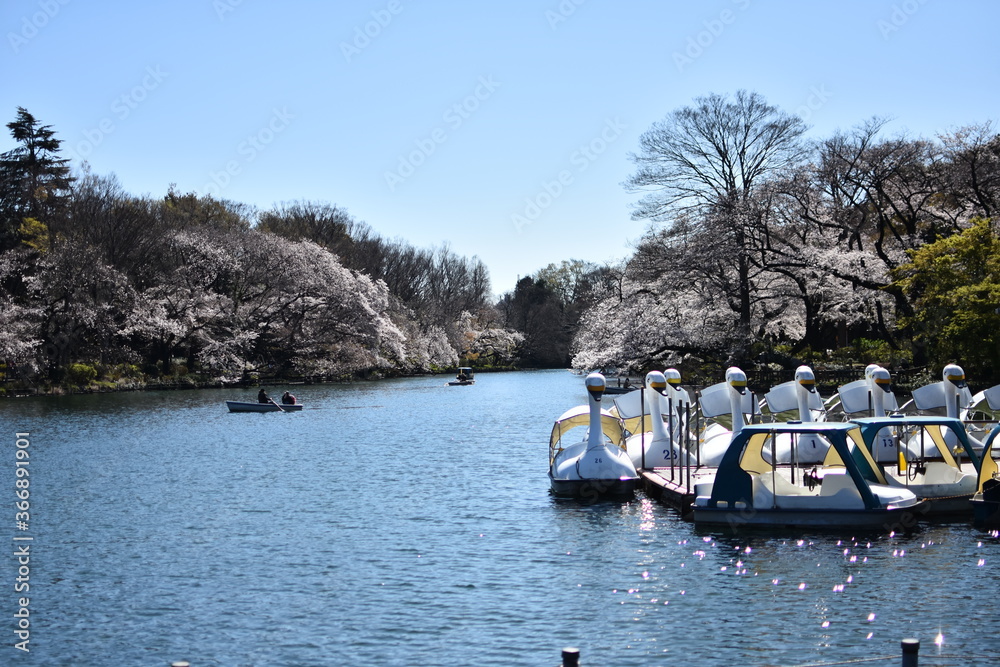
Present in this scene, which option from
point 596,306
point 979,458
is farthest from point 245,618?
point 596,306

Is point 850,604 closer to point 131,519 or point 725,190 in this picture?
point 131,519

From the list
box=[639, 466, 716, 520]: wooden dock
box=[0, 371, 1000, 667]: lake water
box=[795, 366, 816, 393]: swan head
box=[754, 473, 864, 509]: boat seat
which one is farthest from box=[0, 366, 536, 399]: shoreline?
box=[754, 473, 864, 509]: boat seat

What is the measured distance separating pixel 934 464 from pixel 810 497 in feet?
12.0

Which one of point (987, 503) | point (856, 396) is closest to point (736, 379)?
point (856, 396)

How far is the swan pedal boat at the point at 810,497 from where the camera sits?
Result: 698 inches

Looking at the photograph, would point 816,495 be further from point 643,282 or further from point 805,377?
point 643,282

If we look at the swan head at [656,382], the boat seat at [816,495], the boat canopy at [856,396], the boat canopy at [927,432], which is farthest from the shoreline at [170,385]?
the boat canopy at [927,432]

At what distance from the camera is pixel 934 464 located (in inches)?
786

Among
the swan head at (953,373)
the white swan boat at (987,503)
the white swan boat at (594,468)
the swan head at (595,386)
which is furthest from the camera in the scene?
the swan head at (953,373)

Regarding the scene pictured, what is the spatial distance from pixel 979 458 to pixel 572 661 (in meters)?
15.6

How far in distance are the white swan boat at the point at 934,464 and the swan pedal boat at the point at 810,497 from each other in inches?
16.2

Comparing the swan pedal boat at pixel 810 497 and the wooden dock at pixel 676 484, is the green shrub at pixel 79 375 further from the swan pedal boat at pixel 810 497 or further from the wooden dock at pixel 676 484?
the swan pedal boat at pixel 810 497

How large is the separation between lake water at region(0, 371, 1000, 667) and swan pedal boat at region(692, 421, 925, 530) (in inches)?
17.8

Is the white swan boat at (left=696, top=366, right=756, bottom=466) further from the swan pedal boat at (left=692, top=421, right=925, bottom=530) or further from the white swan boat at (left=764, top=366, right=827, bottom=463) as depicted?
the swan pedal boat at (left=692, top=421, right=925, bottom=530)
